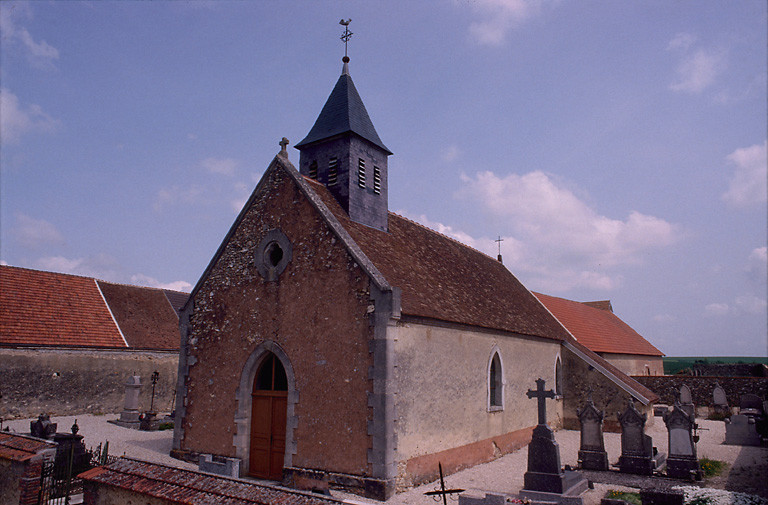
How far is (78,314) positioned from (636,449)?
22675 mm

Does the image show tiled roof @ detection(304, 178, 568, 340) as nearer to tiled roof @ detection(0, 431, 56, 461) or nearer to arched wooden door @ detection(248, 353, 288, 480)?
arched wooden door @ detection(248, 353, 288, 480)

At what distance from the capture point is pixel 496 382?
50.7 feet

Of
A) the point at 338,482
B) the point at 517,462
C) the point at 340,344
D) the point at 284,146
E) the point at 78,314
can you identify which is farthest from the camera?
the point at 78,314

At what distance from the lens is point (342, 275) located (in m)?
11.6

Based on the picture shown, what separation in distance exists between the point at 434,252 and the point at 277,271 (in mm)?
6466

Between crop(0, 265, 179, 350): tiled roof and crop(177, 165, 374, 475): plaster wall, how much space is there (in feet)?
34.9

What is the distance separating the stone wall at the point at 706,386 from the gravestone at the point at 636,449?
14.2 meters

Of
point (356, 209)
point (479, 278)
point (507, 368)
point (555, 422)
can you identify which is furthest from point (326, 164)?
point (555, 422)

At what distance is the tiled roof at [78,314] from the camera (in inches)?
810

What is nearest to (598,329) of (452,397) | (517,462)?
(517,462)

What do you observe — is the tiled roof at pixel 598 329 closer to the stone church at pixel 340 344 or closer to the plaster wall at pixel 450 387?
the plaster wall at pixel 450 387

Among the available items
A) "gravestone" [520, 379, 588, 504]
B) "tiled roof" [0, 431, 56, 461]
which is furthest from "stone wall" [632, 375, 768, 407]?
"tiled roof" [0, 431, 56, 461]

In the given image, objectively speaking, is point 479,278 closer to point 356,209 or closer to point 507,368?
point 507,368

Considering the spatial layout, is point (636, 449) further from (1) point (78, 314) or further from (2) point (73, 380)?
(1) point (78, 314)
